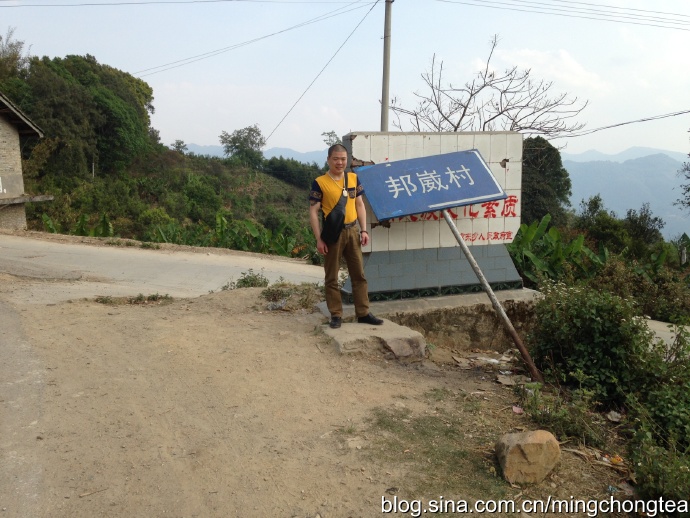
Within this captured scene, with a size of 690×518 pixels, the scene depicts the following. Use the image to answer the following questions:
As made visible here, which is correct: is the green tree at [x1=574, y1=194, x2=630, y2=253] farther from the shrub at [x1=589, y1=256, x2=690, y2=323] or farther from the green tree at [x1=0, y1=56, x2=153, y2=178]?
the green tree at [x1=0, y1=56, x2=153, y2=178]

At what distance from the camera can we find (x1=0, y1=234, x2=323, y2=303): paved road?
304 inches

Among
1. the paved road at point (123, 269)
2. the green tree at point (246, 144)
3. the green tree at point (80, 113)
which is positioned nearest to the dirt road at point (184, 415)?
the paved road at point (123, 269)

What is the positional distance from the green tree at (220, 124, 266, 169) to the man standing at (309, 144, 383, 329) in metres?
44.3

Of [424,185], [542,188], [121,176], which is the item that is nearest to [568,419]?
[424,185]

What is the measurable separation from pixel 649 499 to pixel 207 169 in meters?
41.7

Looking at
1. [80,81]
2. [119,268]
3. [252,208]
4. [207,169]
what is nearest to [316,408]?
[119,268]

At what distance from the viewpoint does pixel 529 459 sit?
2.71 m

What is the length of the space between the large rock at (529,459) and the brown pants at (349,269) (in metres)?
2.52

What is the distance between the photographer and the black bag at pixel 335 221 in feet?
15.7

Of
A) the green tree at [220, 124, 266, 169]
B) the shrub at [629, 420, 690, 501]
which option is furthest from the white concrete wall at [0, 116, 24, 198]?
the green tree at [220, 124, 266, 169]

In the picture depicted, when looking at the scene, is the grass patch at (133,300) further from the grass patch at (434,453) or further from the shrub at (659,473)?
the shrub at (659,473)

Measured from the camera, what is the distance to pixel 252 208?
3997cm

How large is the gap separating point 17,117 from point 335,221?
52.0 ft

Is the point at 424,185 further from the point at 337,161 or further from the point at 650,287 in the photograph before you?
the point at 650,287
